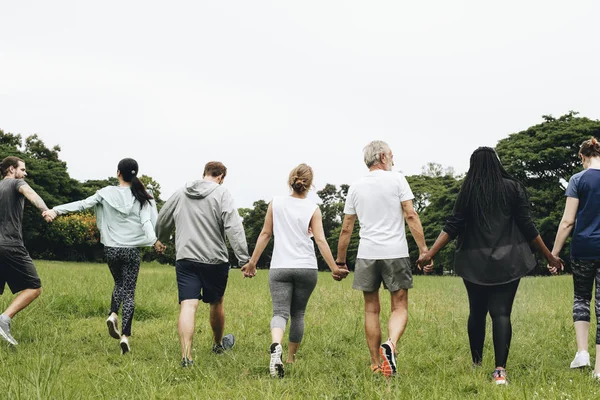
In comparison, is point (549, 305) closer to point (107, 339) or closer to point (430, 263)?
point (430, 263)

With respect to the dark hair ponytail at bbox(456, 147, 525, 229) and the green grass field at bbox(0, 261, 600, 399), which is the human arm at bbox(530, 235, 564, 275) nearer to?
the dark hair ponytail at bbox(456, 147, 525, 229)

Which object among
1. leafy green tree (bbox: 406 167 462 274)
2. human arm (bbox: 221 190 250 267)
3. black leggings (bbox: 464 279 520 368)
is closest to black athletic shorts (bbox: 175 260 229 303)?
human arm (bbox: 221 190 250 267)

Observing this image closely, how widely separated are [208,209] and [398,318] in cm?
235

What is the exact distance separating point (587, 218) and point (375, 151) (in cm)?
225

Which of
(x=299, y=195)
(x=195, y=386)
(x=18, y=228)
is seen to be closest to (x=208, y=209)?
(x=299, y=195)

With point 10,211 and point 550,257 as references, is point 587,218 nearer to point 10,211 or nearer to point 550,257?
point 550,257

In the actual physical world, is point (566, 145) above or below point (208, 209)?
above

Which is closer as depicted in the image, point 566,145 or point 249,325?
point 249,325

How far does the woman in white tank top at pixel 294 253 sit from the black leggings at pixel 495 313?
1329mm

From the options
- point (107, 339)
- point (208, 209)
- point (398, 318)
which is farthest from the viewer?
point (107, 339)

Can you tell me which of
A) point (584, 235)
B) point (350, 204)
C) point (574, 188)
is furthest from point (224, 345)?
point (574, 188)

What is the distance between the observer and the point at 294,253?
575 cm

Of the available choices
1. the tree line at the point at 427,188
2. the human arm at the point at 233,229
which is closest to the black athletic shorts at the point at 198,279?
the human arm at the point at 233,229

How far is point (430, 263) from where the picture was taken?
5758mm
